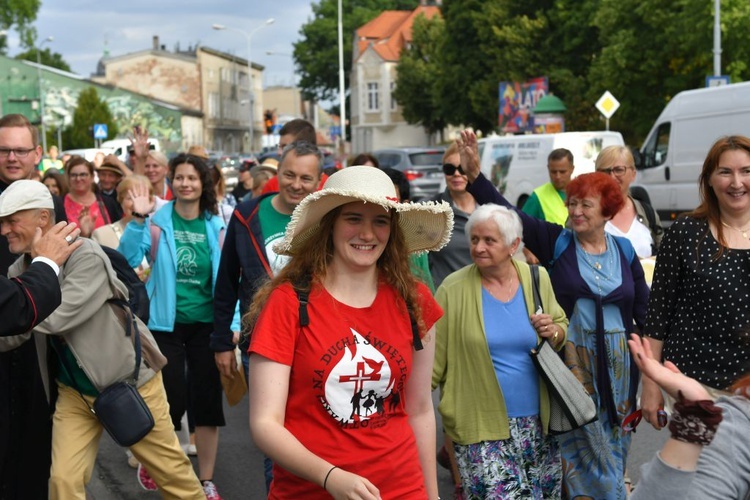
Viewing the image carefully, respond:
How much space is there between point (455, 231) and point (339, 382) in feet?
13.4

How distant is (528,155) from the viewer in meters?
22.4

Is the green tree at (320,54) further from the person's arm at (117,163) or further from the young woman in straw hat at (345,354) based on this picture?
the young woman in straw hat at (345,354)

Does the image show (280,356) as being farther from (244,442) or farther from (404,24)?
(404,24)

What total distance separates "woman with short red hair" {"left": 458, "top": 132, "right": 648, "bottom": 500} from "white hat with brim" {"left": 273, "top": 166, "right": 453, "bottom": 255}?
2.14 m

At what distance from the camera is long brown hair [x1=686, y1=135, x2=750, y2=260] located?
182 inches

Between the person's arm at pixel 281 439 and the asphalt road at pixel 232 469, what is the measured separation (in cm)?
350

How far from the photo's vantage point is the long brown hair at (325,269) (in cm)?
343

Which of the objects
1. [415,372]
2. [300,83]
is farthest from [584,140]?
[300,83]

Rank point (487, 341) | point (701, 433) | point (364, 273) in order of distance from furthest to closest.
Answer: point (487, 341) < point (364, 273) < point (701, 433)

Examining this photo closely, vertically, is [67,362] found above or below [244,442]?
above

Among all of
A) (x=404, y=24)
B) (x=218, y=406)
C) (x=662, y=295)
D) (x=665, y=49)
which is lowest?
(x=218, y=406)

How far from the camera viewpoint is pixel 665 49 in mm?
33781

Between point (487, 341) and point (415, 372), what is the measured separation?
1.69 metres

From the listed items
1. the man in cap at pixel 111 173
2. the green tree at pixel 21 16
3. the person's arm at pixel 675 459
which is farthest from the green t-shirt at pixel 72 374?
the green tree at pixel 21 16
